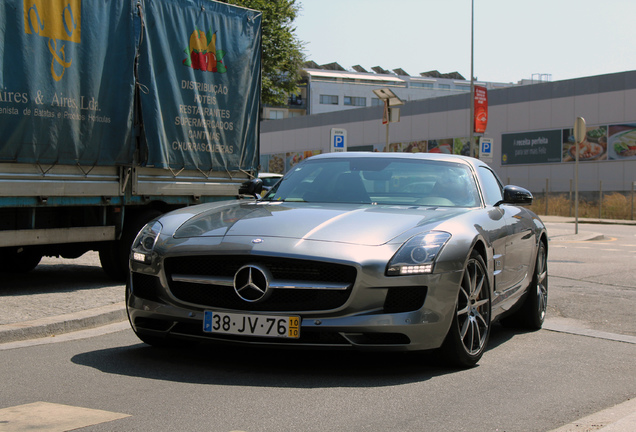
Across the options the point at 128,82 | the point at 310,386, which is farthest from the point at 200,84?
the point at 310,386

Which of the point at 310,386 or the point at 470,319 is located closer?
the point at 310,386

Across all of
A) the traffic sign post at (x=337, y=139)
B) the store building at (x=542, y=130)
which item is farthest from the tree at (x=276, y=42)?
the traffic sign post at (x=337, y=139)

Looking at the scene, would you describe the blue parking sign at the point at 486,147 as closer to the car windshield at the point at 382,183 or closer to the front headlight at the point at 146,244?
the car windshield at the point at 382,183

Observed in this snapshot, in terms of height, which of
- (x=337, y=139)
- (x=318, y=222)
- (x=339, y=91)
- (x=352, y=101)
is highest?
(x=339, y=91)

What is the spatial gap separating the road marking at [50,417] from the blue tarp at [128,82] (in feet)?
16.1

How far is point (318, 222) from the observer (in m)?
5.48

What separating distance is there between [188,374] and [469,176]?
2914 millimetres

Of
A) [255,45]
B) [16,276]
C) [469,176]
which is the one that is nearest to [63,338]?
[469,176]

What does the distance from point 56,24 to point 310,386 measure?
5.89 meters

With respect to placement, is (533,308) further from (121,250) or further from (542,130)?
(542,130)

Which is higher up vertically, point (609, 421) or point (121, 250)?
point (121, 250)

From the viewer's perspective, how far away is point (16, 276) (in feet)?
35.4

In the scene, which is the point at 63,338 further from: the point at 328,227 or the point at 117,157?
the point at 117,157

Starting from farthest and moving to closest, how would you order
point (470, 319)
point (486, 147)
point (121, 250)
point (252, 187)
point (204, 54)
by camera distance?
1. point (486, 147)
2. point (204, 54)
3. point (121, 250)
4. point (252, 187)
5. point (470, 319)
